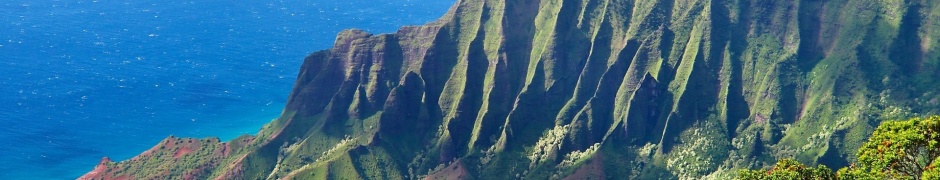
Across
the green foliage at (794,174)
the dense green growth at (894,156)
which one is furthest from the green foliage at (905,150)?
the green foliage at (794,174)

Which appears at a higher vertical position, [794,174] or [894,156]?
[794,174]

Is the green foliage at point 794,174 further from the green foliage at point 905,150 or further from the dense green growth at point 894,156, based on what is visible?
the green foliage at point 905,150

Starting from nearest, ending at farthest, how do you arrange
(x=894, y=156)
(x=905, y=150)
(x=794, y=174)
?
(x=894, y=156) → (x=905, y=150) → (x=794, y=174)

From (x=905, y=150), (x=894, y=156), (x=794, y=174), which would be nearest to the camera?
(x=894, y=156)

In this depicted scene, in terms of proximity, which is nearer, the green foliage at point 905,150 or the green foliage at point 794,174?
the green foliage at point 905,150

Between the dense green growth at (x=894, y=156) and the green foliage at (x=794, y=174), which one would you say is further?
the green foliage at (x=794, y=174)

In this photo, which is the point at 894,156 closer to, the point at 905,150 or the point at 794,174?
the point at 905,150

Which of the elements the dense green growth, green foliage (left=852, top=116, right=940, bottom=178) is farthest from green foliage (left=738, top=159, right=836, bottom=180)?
green foliage (left=852, top=116, right=940, bottom=178)

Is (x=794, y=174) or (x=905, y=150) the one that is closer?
(x=905, y=150)

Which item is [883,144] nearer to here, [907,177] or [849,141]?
[907,177]

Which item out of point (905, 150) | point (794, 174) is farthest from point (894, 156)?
point (794, 174)
